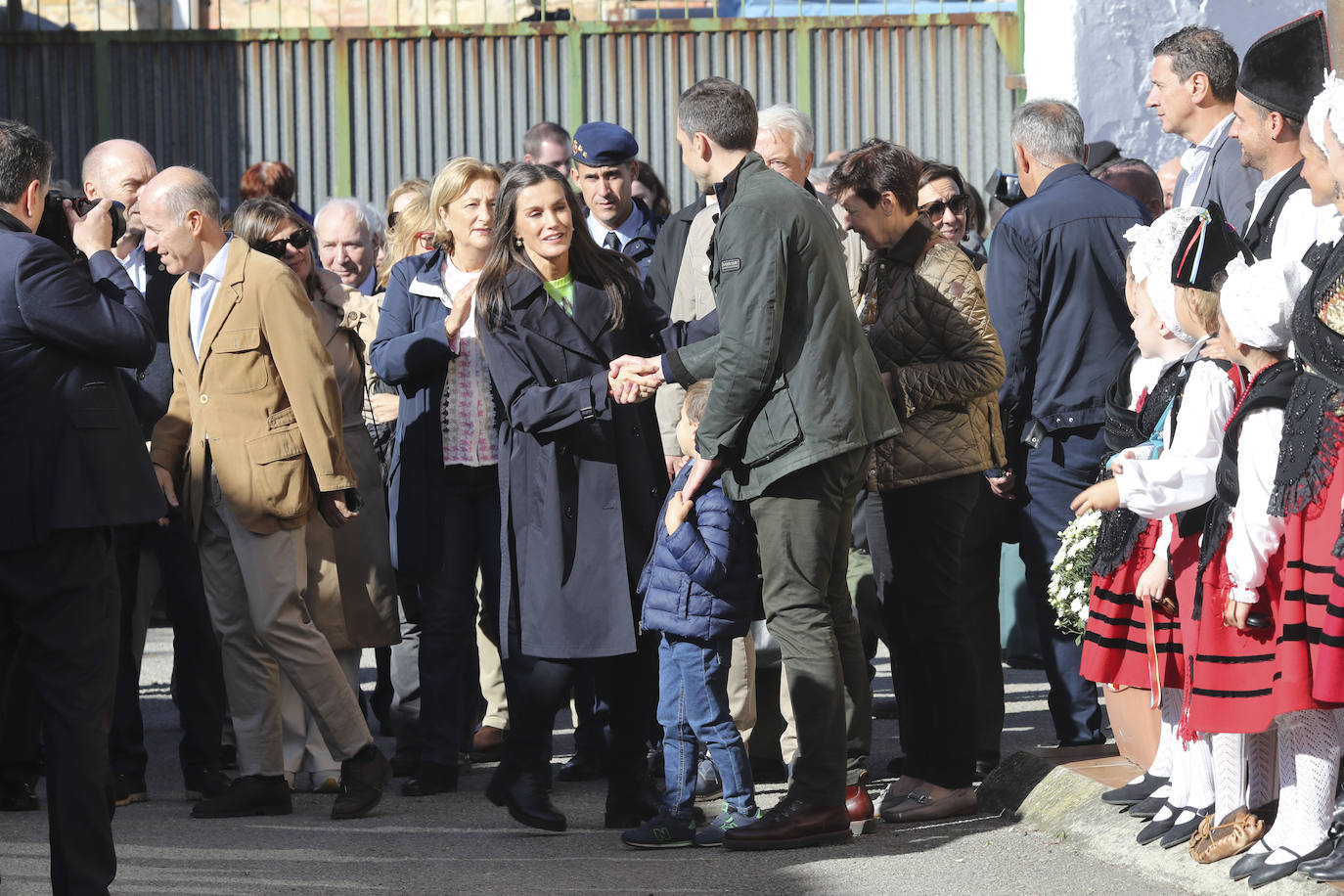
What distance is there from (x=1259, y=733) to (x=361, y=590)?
3.23 meters

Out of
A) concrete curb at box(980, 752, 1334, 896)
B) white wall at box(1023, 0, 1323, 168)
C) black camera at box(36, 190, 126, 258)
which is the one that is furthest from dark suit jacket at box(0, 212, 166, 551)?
white wall at box(1023, 0, 1323, 168)

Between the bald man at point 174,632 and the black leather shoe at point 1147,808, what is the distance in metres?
3.09

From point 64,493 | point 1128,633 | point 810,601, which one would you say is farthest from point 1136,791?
point 64,493

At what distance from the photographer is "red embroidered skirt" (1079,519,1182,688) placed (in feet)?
16.4

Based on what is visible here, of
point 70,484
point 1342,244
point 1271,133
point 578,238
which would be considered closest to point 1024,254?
point 1271,133

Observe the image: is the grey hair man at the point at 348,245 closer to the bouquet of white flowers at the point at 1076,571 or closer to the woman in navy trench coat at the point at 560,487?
the woman in navy trench coat at the point at 560,487

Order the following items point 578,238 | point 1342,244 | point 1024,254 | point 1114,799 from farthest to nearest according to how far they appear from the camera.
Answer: point 1024,254, point 578,238, point 1114,799, point 1342,244

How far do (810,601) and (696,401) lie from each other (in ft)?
2.28

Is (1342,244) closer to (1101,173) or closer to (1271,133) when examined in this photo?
(1271,133)

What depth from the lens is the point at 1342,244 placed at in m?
4.25

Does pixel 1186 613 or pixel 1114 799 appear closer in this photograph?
pixel 1186 613

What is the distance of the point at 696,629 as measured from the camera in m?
5.14

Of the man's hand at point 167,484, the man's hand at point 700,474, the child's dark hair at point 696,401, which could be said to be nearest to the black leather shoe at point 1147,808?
the man's hand at point 700,474

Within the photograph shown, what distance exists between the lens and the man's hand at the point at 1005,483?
6277 mm
